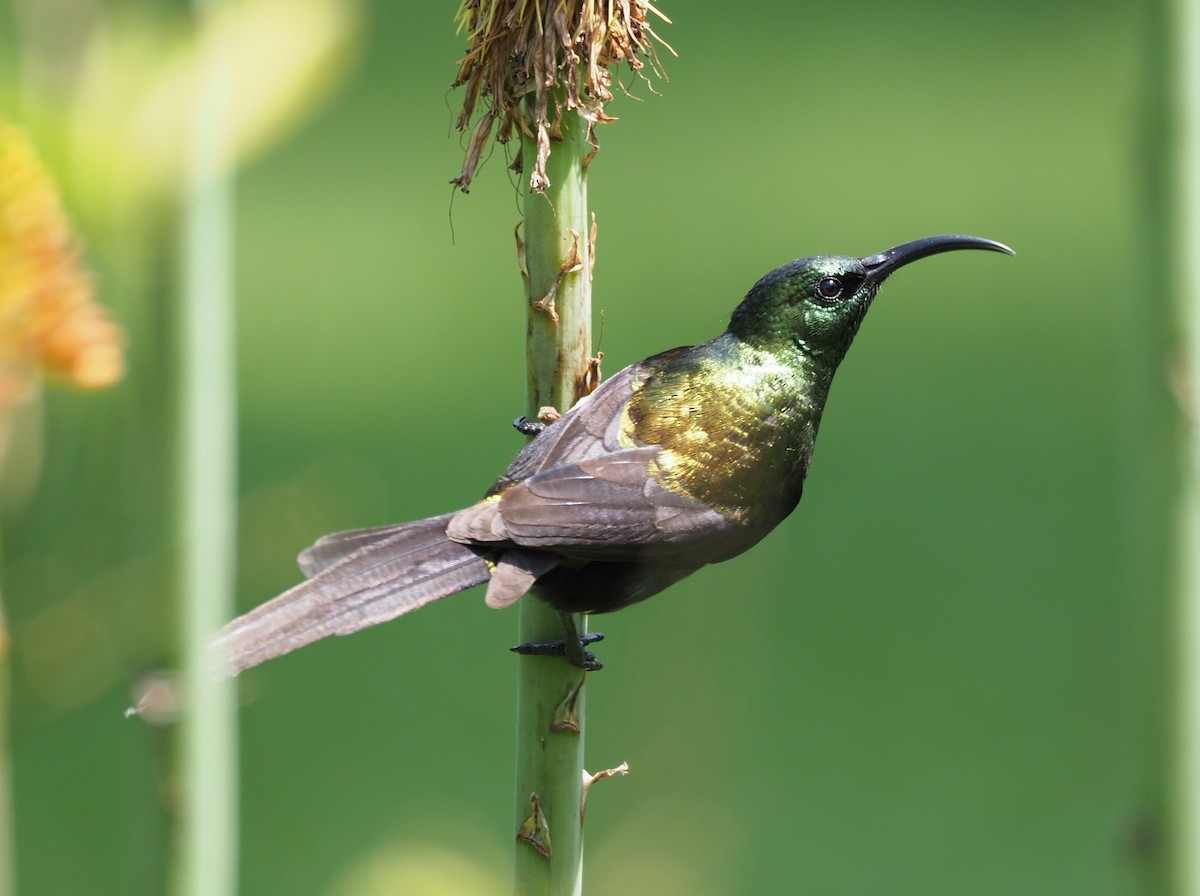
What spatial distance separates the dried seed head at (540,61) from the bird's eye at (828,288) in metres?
0.31

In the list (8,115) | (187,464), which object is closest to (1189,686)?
(187,464)

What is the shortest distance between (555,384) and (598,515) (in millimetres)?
127

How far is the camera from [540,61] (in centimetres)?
69

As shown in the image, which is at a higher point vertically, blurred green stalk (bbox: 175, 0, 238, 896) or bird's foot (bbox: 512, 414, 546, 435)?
blurred green stalk (bbox: 175, 0, 238, 896)

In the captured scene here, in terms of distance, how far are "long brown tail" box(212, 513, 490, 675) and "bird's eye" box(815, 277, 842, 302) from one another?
331 mm

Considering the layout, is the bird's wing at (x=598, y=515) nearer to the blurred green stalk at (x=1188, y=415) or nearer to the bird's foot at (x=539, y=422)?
the bird's foot at (x=539, y=422)

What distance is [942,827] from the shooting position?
2.05 metres

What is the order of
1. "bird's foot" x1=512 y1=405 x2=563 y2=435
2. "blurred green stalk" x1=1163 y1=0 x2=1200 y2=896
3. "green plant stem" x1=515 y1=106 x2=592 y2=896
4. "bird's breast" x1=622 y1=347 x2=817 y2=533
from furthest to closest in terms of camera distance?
"bird's breast" x1=622 y1=347 x2=817 y2=533, "bird's foot" x1=512 y1=405 x2=563 y2=435, "green plant stem" x1=515 y1=106 x2=592 y2=896, "blurred green stalk" x1=1163 y1=0 x2=1200 y2=896

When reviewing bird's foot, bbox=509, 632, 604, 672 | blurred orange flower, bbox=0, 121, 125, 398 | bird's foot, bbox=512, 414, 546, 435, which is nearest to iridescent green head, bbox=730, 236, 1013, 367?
bird's foot, bbox=512, 414, 546, 435

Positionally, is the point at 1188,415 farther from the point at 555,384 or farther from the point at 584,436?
the point at 584,436

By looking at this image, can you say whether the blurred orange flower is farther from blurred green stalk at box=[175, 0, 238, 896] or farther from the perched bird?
the perched bird

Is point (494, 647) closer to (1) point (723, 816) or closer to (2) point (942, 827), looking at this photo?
(2) point (942, 827)

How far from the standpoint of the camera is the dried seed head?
0.69m

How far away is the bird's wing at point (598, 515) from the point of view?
2.58ft
